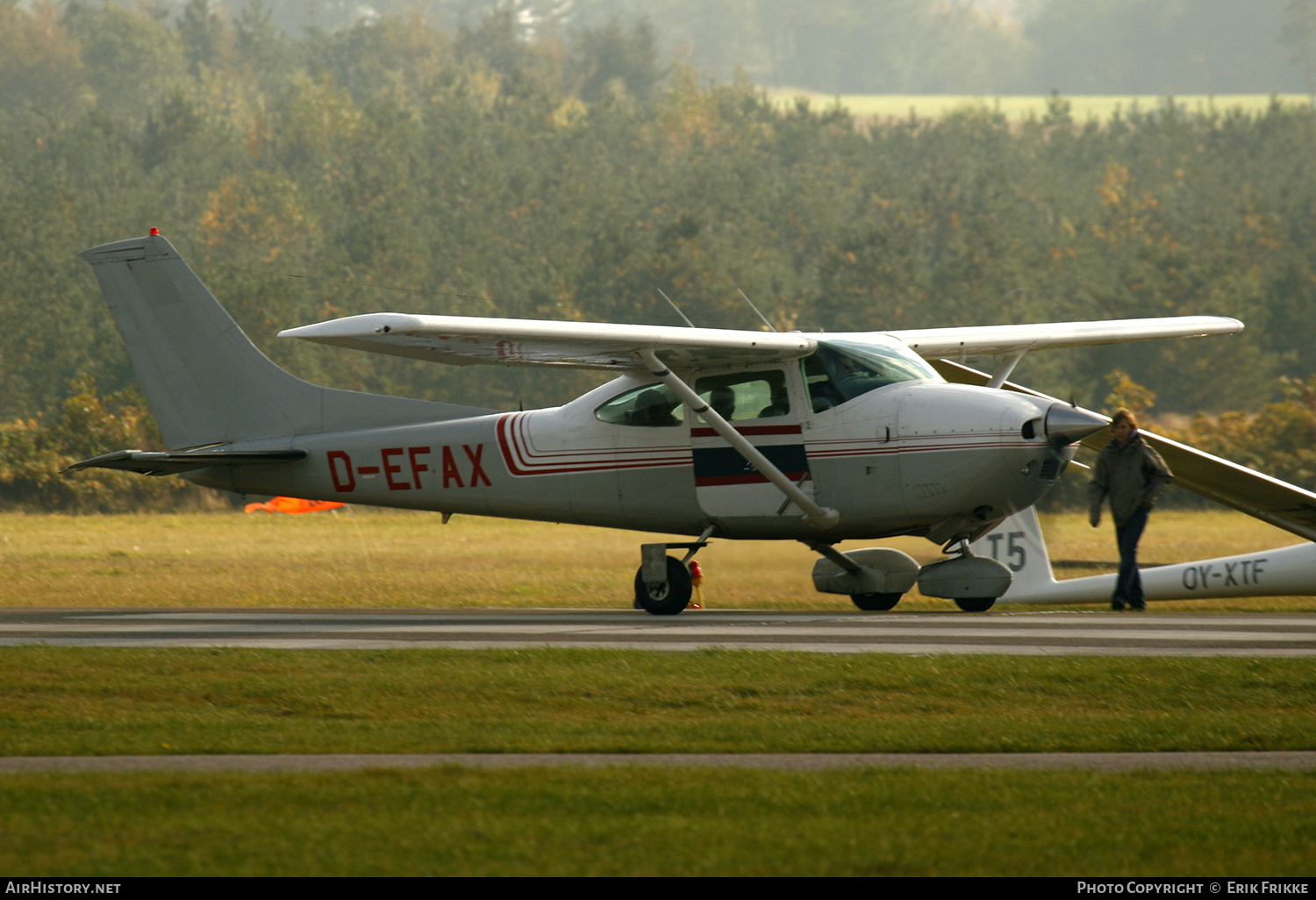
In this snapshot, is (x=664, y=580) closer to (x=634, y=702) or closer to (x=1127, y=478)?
(x=1127, y=478)

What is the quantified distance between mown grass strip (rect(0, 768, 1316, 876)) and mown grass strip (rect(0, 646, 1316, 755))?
920 millimetres

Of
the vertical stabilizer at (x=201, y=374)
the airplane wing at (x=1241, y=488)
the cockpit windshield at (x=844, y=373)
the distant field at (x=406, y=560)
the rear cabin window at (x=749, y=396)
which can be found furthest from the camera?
the distant field at (x=406, y=560)

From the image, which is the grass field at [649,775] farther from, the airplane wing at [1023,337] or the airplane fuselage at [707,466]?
the airplane wing at [1023,337]

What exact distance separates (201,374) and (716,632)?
7278mm

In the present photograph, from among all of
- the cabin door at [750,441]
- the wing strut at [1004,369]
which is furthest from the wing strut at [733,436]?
the wing strut at [1004,369]

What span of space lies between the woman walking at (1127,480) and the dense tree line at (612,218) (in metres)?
37.2

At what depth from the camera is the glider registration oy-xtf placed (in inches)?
570

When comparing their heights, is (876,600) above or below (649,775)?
below

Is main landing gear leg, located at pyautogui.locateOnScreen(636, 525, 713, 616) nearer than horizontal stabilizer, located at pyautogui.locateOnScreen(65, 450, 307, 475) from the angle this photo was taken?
Yes

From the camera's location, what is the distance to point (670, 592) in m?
15.5

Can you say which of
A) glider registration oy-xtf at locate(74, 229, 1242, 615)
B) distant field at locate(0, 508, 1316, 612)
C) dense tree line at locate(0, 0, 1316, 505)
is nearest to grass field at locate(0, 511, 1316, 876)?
glider registration oy-xtf at locate(74, 229, 1242, 615)

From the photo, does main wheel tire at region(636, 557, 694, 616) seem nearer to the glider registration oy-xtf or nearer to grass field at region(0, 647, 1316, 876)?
the glider registration oy-xtf

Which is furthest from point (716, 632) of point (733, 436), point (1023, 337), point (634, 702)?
point (1023, 337)

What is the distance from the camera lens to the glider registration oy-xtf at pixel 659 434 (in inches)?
570
